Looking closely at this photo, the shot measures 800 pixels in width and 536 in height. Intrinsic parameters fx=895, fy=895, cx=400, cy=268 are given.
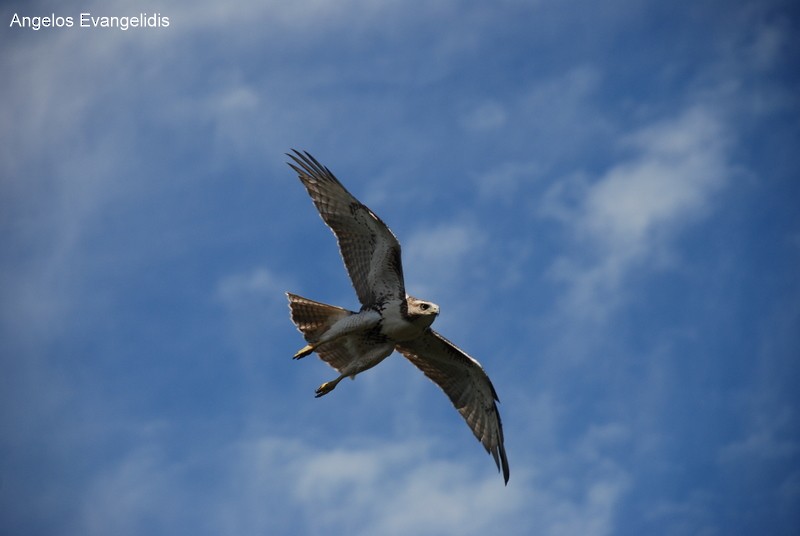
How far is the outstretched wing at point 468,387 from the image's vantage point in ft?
50.0

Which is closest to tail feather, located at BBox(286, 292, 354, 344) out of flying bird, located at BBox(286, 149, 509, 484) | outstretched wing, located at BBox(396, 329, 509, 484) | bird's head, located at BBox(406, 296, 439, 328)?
flying bird, located at BBox(286, 149, 509, 484)

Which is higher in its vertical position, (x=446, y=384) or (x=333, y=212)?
(x=333, y=212)

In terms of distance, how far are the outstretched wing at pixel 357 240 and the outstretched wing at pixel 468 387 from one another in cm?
148

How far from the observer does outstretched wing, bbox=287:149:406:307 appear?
13.9 m

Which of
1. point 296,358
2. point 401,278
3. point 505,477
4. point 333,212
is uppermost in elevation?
point 333,212

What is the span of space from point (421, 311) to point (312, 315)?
5.70 feet

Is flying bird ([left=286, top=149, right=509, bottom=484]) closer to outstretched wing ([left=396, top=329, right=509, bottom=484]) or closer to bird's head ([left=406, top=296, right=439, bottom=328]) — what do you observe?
bird's head ([left=406, top=296, right=439, bottom=328])

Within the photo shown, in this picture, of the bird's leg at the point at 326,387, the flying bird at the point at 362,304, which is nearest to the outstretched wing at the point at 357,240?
the flying bird at the point at 362,304

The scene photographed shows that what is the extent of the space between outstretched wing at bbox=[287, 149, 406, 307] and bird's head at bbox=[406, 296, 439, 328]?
0.56 ft

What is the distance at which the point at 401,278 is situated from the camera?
1391 centimetres

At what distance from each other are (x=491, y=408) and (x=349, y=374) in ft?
9.48

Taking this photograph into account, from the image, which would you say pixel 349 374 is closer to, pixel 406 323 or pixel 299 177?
pixel 406 323

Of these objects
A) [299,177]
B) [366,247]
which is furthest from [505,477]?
[299,177]

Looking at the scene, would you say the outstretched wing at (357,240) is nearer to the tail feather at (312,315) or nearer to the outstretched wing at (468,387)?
the tail feather at (312,315)
